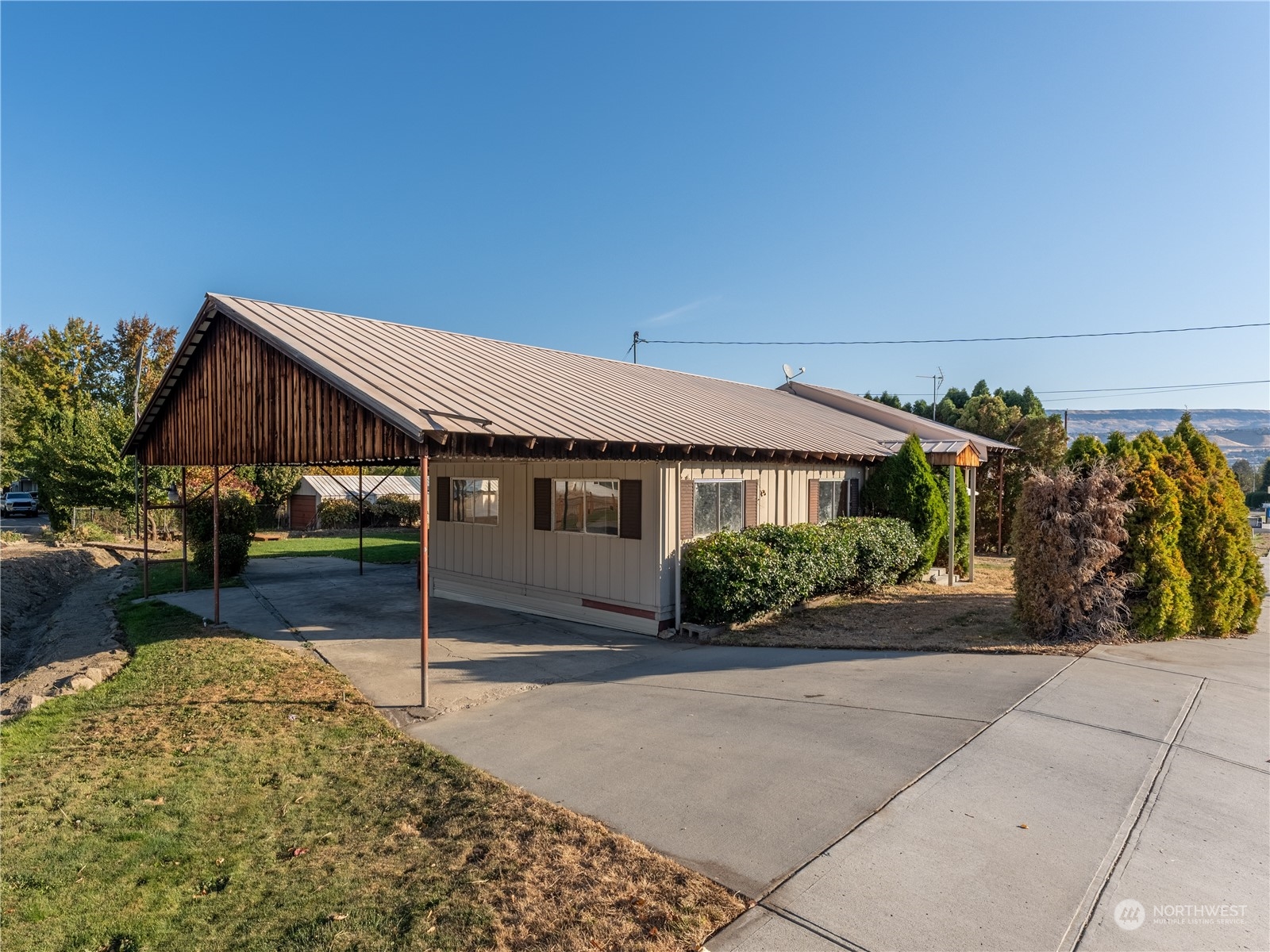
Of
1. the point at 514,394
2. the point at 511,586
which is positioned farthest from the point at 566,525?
the point at 514,394

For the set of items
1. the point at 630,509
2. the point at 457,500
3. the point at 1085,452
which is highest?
the point at 1085,452

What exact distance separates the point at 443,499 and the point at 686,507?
18.1 feet

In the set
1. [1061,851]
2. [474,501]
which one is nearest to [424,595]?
[1061,851]

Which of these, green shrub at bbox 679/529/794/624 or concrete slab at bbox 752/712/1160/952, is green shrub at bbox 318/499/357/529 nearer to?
green shrub at bbox 679/529/794/624

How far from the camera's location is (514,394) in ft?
31.7

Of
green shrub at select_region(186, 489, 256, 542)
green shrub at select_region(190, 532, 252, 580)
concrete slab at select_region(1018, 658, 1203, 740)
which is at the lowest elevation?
concrete slab at select_region(1018, 658, 1203, 740)

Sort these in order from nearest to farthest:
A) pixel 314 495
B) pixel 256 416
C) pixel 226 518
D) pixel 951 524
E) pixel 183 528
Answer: pixel 256 416 < pixel 183 528 < pixel 951 524 < pixel 226 518 < pixel 314 495

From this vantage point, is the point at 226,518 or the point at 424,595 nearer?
the point at 424,595

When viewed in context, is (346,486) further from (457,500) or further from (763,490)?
(763,490)

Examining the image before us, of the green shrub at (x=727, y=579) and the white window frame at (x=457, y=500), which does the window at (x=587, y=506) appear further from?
the white window frame at (x=457, y=500)

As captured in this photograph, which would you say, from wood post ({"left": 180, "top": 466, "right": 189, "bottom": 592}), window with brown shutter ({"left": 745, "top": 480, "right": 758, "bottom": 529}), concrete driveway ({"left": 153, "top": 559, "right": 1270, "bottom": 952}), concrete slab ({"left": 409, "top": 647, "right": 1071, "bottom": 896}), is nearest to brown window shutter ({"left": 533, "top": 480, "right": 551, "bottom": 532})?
concrete driveway ({"left": 153, "top": 559, "right": 1270, "bottom": 952})

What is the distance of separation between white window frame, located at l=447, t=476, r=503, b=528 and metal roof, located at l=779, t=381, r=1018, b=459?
33.7 feet

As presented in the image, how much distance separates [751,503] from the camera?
480 inches

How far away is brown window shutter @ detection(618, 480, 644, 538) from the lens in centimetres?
1059
